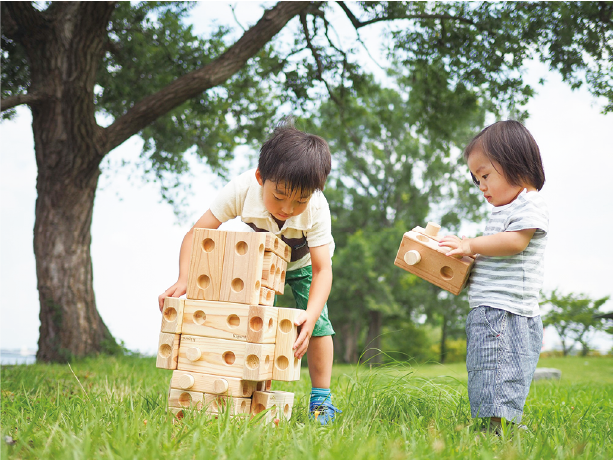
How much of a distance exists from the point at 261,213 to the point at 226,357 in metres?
0.77

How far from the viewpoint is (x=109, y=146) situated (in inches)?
265

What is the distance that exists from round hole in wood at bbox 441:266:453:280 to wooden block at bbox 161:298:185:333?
52.5 inches

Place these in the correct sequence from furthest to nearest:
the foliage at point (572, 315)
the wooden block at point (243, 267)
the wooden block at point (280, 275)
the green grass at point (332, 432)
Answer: the foliage at point (572, 315)
the wooden block at point (280, 275)
the wooden block at point (243, 267)
the green grass at point (332, 432)

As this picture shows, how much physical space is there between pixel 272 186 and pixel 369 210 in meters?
16.8

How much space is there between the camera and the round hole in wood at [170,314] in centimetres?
262

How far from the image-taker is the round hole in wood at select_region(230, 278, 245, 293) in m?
2.54

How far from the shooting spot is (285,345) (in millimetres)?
2549

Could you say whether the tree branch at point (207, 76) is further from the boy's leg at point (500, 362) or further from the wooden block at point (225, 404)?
the boy's leg at point (500, 362)

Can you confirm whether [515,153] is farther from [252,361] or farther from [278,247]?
[252,361]

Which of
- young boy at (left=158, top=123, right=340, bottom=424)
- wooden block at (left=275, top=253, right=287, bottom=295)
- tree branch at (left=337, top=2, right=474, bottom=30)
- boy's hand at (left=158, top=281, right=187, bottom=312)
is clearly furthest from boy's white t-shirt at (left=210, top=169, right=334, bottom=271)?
tree branch at (left=337, top=2, right=474, bottom=30)

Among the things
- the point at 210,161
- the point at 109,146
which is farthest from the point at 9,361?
the point at 210,161

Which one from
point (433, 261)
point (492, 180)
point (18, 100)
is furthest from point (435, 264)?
point (18, 100)

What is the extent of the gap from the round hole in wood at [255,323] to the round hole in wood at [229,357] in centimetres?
17

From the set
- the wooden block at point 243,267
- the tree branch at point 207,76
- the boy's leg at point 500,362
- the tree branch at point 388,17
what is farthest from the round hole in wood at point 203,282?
the tree branch at point 388,17
